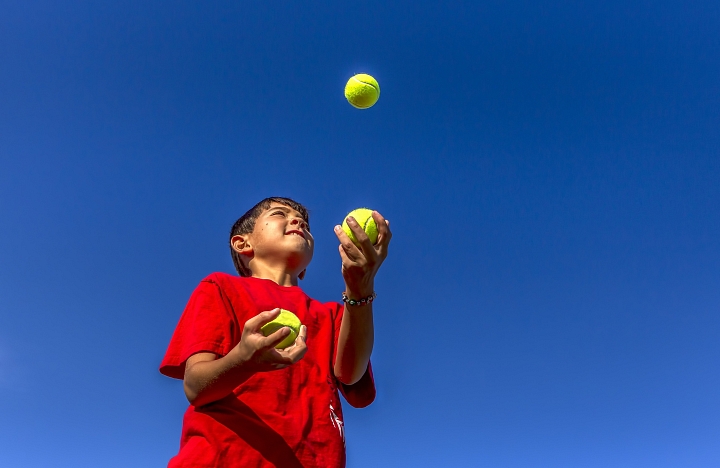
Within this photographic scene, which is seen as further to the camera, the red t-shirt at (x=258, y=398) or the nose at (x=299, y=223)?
the nose at (x=299, y=223)

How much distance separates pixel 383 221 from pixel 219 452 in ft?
4.97

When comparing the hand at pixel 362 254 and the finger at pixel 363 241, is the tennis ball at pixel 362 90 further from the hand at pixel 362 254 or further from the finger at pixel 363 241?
the finger at pixel 363 241

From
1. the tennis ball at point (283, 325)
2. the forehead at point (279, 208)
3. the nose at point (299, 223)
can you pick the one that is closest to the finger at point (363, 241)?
the tennis ball at point (283, 325)

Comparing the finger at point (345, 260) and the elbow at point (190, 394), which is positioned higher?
the finger at point (345, 260)

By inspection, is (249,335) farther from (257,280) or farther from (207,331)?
(257,280)

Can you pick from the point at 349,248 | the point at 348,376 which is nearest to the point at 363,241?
the point at 349,248

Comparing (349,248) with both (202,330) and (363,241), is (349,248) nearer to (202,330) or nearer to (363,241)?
(363,241)

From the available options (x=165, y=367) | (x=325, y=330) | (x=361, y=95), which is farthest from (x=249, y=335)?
(x=361, y=95)

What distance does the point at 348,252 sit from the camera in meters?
3.26

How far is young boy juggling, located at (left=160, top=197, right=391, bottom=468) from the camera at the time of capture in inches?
111

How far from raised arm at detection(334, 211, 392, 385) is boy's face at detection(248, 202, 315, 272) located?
0.96 metres

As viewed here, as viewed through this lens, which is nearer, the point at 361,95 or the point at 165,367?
the point at 165,367

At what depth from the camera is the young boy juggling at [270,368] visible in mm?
2828

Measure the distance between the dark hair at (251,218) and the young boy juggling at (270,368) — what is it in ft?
3.20
